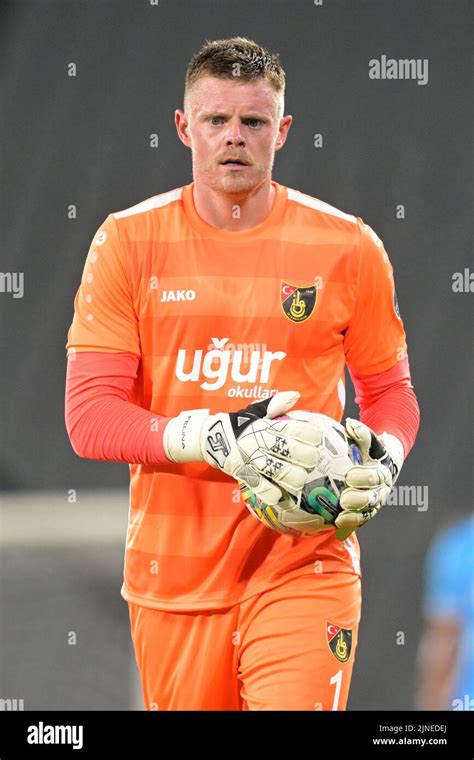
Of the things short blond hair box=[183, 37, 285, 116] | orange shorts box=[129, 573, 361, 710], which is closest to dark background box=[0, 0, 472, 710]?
orange shorts box=[129, 573, 361, 710]

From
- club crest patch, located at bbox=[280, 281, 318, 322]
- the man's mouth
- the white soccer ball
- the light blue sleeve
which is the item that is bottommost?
the light blue sleeve

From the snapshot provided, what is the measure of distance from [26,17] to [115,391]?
248cm

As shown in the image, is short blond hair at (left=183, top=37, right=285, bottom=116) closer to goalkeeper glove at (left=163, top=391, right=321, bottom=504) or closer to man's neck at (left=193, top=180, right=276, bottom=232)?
man's neck at (left=193, top=180, right=276, bottom=232)

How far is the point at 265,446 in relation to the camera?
7.98ft

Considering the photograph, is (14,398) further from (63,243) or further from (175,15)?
(175,15)

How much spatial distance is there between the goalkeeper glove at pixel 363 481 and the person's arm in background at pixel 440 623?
1.52 m

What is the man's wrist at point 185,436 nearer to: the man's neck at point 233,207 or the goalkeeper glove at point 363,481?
the goalkeeper glove at point 363,481

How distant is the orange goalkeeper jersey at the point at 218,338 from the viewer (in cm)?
269

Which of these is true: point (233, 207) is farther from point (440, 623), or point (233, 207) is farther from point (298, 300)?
point (440, 623)

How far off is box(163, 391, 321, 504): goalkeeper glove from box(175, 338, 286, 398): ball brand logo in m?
0.19

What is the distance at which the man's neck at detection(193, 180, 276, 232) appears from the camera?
2.77 metres

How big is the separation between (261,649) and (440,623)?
171 cm

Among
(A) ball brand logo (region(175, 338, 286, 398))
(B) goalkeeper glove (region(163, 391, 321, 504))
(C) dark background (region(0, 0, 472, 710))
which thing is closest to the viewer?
(B) goalkeeper glove (region(163, 391, 321, 504))

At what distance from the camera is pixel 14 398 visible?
4887 mm
